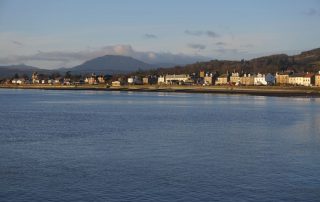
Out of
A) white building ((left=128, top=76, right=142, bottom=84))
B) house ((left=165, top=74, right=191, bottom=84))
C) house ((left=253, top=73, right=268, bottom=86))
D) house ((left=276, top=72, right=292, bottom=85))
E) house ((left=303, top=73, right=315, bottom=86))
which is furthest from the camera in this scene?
white building ((left=128, top=76, right=142, bottom=84))

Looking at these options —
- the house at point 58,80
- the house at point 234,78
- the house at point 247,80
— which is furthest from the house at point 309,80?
the house at point 58,80

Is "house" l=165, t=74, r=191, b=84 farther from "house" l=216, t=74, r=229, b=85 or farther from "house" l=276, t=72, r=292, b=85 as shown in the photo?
"house" l=276, t=72, r=292, b=85

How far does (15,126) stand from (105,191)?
16.4 meters

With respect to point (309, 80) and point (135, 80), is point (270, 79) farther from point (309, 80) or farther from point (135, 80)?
point (135, 80)

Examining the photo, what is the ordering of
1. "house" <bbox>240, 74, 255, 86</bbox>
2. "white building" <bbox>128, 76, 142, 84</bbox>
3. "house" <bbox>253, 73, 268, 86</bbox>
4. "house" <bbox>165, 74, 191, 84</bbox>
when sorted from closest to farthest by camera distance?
"house" <bbox>253, 73, 268, 86</bbox> → "house" <bbox>240, 74, 255, 86</bbox> → "house" <bbox>165, 74, 191, 84</bbox> → "white building" <bbox>128, 76, 142, 84</bbox>

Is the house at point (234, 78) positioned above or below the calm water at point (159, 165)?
above

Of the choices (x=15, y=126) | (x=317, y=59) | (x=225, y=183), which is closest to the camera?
(x=225, y=183)

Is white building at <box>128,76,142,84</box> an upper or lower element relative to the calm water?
upper

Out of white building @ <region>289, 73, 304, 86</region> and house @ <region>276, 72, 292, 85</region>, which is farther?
house @ <region>276, 72, 292, 85</region>

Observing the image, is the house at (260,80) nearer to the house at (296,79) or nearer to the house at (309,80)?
the house at (296,79)

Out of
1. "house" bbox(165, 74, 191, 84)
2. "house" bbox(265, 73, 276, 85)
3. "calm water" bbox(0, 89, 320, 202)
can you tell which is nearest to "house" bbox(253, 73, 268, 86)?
"house" bbox(265, 73, 276, 85)

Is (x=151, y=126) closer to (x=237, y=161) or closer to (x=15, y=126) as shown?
(x=15, y=126)

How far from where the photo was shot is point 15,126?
Answer: 1080 inches

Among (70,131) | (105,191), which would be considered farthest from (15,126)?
(105,191)
